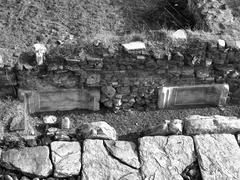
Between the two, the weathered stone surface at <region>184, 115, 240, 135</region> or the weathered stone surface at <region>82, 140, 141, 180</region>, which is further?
the weathered stone surface at <region>184, 115, 240, 135</region>

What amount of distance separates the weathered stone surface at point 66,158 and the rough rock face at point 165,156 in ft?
3.04

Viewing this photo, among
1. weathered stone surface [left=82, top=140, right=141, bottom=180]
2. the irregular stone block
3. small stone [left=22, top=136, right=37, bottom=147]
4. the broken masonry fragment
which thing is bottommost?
weathered stone surface [left=82, top=140, right=141, bottom=180]

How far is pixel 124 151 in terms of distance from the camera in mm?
5938

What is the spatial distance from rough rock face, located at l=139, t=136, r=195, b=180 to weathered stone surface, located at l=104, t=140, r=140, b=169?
0.34ft

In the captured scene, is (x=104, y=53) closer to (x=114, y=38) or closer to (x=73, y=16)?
(x=114, y=38)

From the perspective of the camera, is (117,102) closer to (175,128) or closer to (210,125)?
(175,128)

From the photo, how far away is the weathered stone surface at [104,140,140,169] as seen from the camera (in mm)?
5832

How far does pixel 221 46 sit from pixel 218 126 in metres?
1.36

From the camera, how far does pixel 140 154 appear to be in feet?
19.4

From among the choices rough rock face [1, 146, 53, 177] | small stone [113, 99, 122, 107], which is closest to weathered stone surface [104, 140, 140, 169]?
rough rock face [1, 146, 53, 177]

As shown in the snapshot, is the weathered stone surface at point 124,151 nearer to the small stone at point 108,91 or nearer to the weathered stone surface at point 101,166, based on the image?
the weathered stone surface at point 101,166

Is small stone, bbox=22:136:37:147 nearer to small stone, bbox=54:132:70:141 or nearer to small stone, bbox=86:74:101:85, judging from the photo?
small stone, bbox=54:132:70:141

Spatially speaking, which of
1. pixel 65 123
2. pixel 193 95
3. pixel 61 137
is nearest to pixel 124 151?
pixel 61 137

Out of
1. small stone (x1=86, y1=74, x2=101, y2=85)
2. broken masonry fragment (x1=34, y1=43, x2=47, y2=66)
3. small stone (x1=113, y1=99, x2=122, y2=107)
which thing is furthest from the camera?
small stone (x1=113, y1=99, x2=122, y2=107)
